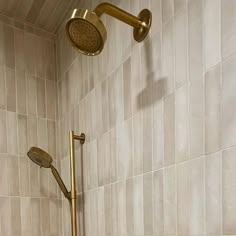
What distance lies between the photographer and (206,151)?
84 cm

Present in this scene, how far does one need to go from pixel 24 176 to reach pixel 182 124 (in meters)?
1.03

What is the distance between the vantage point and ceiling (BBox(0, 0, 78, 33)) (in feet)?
5.65

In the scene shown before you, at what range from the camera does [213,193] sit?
82cm

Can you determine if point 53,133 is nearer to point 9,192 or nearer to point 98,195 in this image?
point 9,192

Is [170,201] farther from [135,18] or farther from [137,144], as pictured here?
[135,18]

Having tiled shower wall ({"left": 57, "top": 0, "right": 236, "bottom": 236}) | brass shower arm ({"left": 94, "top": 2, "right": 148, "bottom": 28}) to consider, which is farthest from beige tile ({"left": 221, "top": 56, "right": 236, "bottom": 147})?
brass shower arm ({"left": 94, "top": 2, "right": 148, "bottom": 28})

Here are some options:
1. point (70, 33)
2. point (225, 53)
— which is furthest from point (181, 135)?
point (70, 33)

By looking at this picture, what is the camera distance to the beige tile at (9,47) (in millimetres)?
1771

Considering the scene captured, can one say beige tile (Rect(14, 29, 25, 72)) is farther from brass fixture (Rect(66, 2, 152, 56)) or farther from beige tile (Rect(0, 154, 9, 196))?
brass fixture (Rect(66, 2, 152, 56))

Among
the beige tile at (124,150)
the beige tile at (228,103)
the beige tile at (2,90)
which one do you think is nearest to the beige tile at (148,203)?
the beige tile at (124,150)

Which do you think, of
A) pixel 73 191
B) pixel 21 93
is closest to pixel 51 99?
pixel 21 93

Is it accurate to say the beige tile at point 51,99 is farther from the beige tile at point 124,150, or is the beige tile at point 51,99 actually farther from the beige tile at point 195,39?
the beige tile at point 195,39

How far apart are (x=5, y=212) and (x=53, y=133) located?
17.9 inches

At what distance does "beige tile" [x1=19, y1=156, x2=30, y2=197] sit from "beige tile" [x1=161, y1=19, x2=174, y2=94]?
967 millimetres
